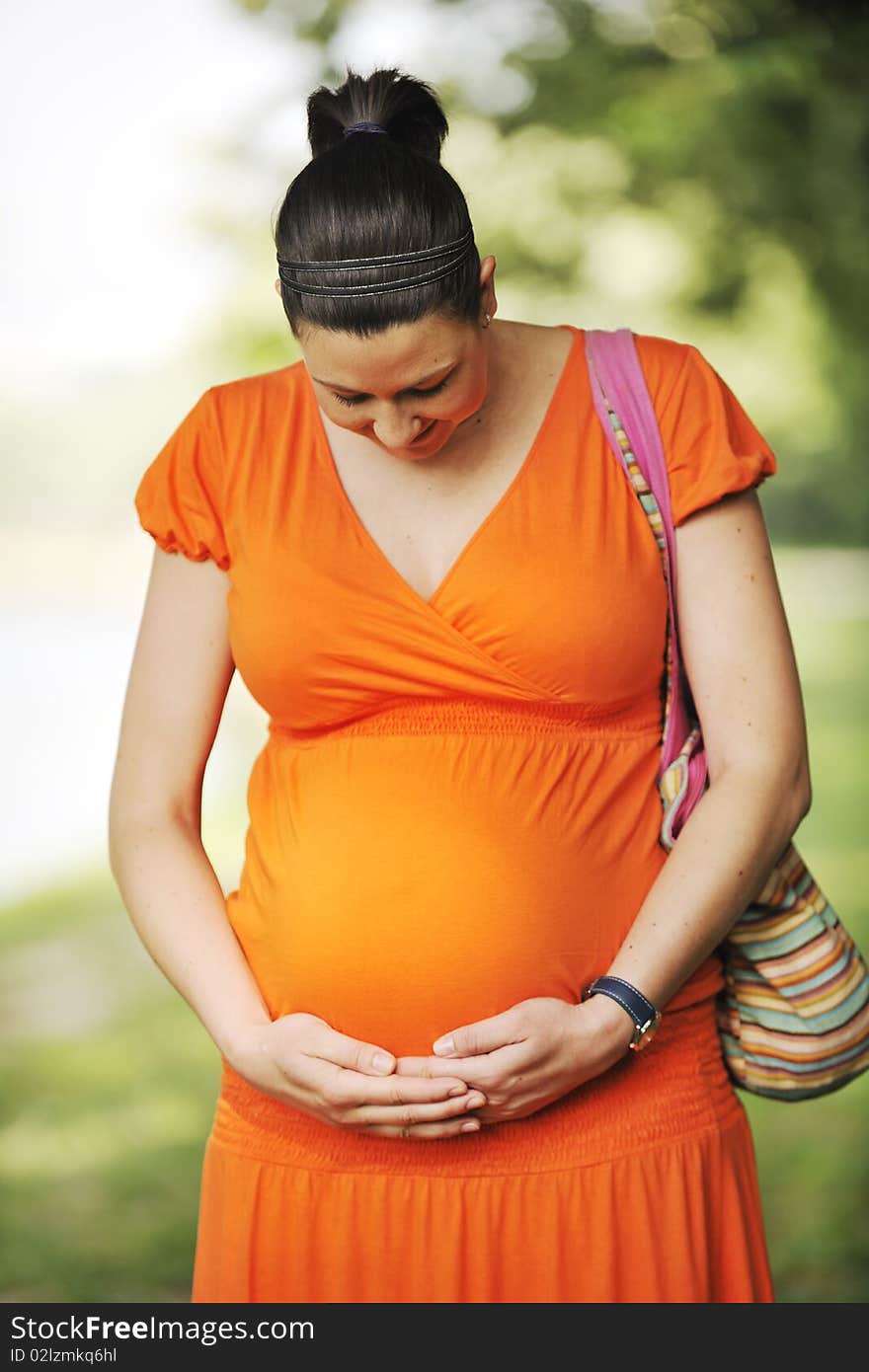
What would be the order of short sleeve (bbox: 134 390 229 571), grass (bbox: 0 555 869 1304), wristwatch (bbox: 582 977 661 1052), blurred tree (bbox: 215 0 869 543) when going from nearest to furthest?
wristwatch (bbox: 582 977 661 1052) < short sleeve (bbox: 134 390 229 571) < grass (bbox: 0 555 869 1304) < blurred tree (bbox: 215 0 869 543)

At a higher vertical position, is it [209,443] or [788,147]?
[788,147]

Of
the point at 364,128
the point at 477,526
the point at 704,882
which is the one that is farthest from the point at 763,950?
the point at 364,128

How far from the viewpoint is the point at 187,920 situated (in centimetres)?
179

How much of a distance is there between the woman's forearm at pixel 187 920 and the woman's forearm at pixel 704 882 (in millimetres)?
390

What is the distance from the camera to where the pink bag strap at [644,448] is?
5.61 feet

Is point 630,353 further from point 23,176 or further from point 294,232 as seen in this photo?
point 23,176

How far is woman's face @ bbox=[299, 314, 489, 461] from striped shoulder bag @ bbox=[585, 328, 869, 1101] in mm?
173

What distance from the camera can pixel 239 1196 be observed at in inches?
69.4

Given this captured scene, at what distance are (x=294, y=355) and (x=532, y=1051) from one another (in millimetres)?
4240

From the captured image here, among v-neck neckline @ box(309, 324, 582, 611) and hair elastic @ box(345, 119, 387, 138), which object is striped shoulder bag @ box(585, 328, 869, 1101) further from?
hair elastic @ box(345, 119, 387, 138)

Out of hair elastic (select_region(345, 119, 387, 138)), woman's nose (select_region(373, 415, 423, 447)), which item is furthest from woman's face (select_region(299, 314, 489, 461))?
hair elastic (select_region(345, 119, 387, 138))

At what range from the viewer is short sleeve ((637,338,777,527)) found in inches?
66.2

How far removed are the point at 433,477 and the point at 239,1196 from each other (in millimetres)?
794
